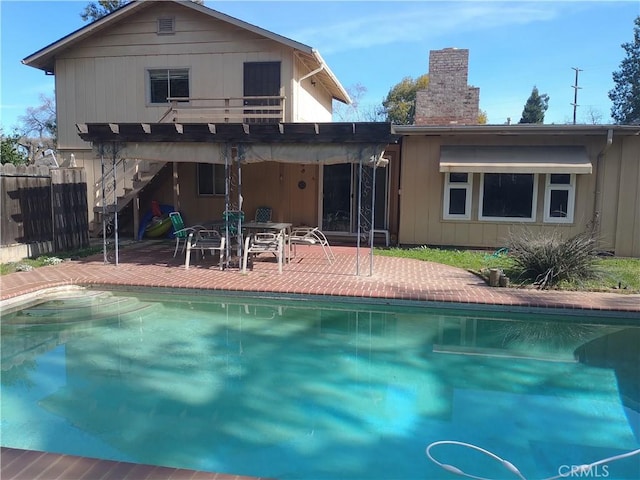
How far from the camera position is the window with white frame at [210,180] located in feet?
48.3

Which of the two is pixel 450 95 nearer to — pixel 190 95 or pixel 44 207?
pixel 190 95

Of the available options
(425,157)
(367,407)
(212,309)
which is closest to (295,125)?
(212,309)

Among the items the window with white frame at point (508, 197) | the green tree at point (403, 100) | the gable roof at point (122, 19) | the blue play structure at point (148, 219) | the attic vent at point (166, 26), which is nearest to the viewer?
the window with white frame at point (508, 197)

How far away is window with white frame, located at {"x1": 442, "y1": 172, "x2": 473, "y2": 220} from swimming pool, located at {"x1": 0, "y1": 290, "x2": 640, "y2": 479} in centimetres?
548

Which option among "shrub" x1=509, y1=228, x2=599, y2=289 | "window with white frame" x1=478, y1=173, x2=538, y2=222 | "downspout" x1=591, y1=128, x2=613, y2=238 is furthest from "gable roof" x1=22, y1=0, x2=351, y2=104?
"shrub" x1=509, y1=228, x2=599, y2=289

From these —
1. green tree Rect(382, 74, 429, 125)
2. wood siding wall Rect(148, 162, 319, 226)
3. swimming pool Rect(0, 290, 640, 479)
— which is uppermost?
green tree Rect(382, 74, 429, 125)

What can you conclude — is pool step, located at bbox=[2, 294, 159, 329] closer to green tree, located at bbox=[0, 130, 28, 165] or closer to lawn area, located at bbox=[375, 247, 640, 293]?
lawn area, located at bbox=[375, 247, 640, 293]

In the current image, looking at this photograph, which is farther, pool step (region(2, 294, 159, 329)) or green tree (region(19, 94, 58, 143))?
green tree (region(19, 94, 58, 143))

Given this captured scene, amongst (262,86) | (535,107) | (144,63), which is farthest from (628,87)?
(144,63)

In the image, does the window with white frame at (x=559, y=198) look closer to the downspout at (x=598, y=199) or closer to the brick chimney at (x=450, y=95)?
the downspout at (x=598, y=199)

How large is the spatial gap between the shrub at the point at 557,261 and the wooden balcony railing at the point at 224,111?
7618 mm

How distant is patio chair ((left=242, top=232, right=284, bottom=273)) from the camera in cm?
939

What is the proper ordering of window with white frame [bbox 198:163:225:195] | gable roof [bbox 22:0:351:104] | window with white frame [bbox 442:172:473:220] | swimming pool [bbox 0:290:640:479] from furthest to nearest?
window with white frame [bbox 198:163:225:195], gable roof [bbox 22:0:351:104], window with white frame [bbox 442:172:473:220], swimming pool [bbox 0:290:640:479]

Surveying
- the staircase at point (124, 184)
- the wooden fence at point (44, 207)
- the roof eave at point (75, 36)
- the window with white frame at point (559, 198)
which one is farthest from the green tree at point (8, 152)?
the window with white frame at point (559, 198)
